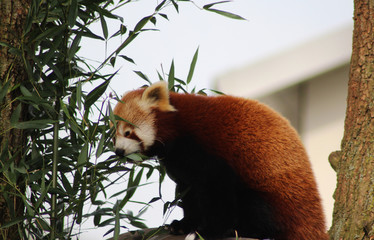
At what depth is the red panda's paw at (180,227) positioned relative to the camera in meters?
2.52

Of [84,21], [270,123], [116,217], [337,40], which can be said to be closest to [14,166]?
[116,217]

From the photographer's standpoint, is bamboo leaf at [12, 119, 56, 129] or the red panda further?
the red panda

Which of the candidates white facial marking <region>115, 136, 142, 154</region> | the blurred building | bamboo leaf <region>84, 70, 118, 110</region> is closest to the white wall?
the blurred building

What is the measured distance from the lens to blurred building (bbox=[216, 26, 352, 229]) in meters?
4.39

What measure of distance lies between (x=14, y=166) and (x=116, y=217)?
1.54 feet

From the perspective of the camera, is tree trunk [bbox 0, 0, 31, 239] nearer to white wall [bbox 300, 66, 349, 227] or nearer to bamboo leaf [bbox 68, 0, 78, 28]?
bamboo leaf [bbox 68, 0, 78, 28]

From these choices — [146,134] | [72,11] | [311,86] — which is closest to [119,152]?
[146,134]

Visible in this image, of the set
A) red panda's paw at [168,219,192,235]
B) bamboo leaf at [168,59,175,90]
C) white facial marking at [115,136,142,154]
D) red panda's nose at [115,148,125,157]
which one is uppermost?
bamboo leaf at [168,59,175,90]

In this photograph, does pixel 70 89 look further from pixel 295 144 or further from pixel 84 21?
pixel 295 144

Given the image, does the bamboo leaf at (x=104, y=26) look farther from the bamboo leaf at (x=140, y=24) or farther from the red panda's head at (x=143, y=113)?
the red panda's head at (x=143, y=113)

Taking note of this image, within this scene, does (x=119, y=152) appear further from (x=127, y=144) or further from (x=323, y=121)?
(x=323, y=121)

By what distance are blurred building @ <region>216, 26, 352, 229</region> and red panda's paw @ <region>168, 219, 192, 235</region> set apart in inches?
71.5

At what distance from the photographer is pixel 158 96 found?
2.46 m

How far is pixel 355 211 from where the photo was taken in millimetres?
1841
